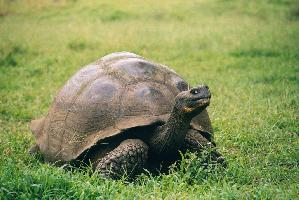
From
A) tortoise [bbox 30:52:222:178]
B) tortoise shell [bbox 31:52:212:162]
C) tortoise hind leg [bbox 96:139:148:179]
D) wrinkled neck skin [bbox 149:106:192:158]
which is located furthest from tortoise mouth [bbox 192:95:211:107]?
tortoise hind leg [bbox 96:139:148:179]

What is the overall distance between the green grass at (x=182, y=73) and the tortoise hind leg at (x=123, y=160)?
0.14m

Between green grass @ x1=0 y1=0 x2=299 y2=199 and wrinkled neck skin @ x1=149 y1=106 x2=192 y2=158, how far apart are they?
0.23 m

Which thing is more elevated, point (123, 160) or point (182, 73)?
point (123, 160)

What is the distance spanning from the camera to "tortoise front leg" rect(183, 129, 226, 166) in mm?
4766

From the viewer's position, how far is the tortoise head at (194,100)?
440 centimetres

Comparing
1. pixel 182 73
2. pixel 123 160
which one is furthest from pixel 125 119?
pixel 182 73

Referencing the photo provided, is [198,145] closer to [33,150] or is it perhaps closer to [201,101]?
[201,101]

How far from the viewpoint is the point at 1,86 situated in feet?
29.8

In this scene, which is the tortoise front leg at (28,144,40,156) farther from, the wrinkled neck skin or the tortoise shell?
the wrinkled neck skin

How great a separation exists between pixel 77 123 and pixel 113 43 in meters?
7.01

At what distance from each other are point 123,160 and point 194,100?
2.59 feet

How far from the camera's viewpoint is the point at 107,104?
4.83 meters

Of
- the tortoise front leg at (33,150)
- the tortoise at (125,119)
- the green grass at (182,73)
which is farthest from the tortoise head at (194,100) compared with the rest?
the tortoise front leg at (33,150)

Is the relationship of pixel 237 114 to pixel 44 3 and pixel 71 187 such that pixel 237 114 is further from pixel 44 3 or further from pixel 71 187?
pixel 44 3
